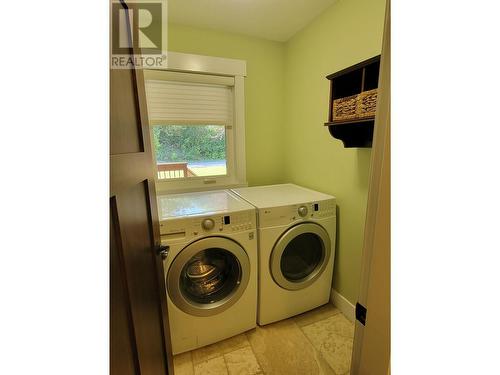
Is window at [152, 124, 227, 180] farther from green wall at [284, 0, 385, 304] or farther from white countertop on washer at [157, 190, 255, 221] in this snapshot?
green wall at [284, 0, 385, 304]

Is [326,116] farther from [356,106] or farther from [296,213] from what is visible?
[296,213]

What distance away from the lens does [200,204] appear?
5.38 ft

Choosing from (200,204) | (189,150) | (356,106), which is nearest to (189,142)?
(189,150)

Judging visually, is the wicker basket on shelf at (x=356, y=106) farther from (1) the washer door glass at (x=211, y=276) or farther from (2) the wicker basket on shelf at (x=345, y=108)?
(1) the washer door glass at (x=211, y=276)

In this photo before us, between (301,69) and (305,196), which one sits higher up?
(301,69)

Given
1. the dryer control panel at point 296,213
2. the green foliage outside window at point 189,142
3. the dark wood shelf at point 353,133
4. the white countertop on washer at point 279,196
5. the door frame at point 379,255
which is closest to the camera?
the door frame at point 379,255

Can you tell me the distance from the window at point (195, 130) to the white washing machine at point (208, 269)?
23.7 inches

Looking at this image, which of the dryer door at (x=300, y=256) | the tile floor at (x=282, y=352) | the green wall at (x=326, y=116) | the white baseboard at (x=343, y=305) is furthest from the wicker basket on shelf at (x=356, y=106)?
the tile floor at (x=282, y=352)

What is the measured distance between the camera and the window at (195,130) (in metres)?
1.99
